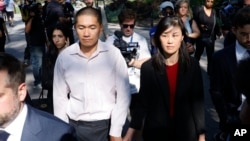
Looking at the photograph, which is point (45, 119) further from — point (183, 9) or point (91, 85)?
point (183, 9)

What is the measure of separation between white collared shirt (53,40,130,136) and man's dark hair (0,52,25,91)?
98 centimetres

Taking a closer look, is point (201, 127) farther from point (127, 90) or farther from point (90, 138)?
point (90, 138)

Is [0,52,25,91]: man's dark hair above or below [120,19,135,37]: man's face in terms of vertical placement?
above

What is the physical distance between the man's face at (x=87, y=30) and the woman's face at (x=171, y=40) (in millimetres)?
525

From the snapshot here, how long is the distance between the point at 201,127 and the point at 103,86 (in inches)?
32.3

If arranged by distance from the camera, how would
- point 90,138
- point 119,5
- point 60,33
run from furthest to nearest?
point 119,5 → point 60,33 → point 90,138

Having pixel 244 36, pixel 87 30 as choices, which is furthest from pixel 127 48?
pixel 244 36

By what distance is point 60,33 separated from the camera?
4652 mm

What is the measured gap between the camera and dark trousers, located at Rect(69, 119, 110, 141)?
312 cm

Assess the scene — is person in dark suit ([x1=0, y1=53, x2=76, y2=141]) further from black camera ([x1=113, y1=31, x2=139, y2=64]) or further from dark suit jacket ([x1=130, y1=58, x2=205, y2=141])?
black camera ([x1=113, y1=31, x2=139, y2=64])

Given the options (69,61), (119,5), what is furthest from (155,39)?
(119,5)

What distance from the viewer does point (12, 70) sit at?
2.03 metres

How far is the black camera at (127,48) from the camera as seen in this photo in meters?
4.13

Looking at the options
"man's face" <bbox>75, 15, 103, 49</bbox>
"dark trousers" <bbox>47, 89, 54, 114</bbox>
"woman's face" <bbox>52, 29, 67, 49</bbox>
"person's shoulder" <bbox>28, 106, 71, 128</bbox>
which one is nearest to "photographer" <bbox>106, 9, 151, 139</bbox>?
"woman's face" <bbox>52, 29, 67, 49</bbox>
